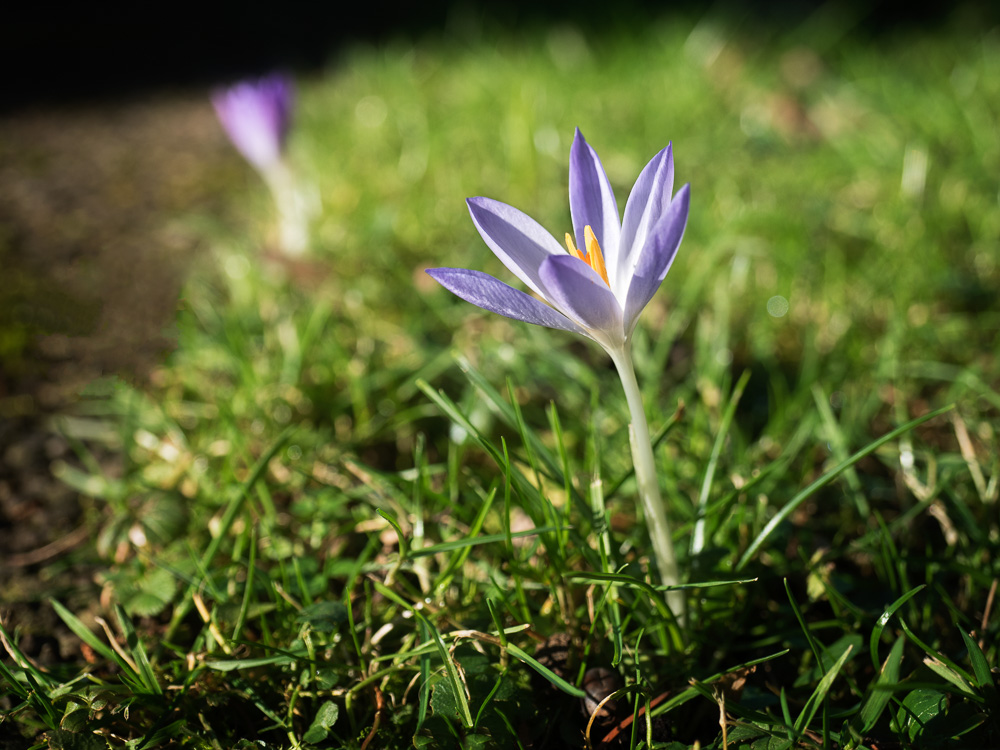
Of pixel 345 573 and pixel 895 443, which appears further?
pixel 895 443

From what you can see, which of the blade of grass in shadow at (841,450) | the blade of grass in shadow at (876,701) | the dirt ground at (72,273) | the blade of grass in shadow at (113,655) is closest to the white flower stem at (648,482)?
the blade of grass in shadow at (876,701)

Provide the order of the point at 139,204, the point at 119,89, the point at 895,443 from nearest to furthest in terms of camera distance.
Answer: the point at 895,443 < the point at 139,204 < the point at 119,89

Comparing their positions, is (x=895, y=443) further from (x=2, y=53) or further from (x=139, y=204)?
(x=2, y=53)

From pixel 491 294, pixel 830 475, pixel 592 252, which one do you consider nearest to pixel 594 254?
pixel 592 252

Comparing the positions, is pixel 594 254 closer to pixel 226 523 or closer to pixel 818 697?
pixel 818 697

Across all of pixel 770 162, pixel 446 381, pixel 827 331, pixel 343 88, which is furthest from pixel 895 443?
pixel 343 88
